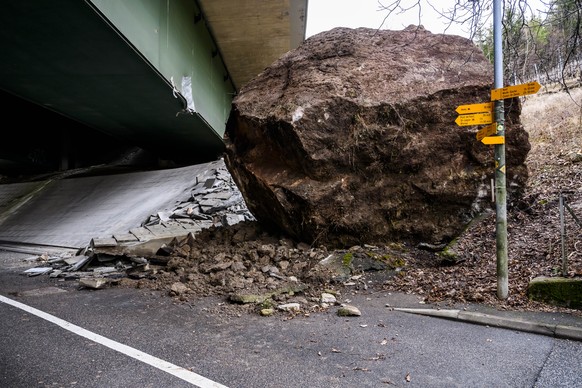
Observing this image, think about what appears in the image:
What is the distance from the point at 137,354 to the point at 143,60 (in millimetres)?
7749

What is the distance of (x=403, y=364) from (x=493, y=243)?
4050 millimetres

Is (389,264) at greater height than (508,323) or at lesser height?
greater

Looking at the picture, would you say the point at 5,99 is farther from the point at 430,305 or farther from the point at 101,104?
the point at 430,305

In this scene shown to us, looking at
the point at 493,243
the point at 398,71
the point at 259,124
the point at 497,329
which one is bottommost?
the point at 497,329

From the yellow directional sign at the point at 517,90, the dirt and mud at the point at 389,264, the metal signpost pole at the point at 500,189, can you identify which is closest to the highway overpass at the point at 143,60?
the dirt and mud at the point at 389,264

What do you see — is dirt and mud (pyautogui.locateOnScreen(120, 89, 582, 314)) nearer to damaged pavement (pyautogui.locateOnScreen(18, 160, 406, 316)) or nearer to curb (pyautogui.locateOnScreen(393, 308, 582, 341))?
damaged pavement (pyautogui.locateOnScreen(18, 160, 406, 316))

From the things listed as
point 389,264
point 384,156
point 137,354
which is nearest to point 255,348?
point 137,354

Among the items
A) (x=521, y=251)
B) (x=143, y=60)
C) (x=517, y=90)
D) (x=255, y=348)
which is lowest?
(x=255, y=348)

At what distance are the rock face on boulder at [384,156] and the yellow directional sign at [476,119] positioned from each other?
196cm

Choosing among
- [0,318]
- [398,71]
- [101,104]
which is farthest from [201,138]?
[0,318]

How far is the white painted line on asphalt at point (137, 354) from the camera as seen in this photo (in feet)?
9.93

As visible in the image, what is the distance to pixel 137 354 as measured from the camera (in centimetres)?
358

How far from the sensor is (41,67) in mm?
9367

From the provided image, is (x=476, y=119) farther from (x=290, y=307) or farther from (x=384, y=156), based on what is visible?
(x=290, y=307)
